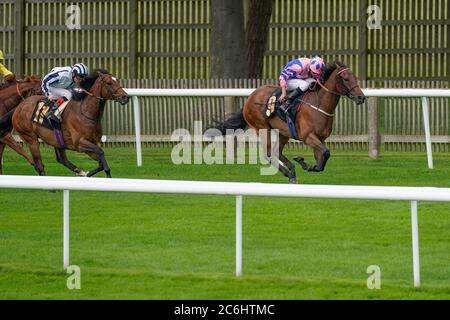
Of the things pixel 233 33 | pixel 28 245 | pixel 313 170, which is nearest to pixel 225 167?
pixel 313 170

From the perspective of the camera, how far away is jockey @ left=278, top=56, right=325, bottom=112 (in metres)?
14.2

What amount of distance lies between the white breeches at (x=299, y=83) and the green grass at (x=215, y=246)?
0.97 metres

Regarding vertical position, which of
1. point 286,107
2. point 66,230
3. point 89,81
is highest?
point 89,81

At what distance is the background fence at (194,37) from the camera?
70.5ft

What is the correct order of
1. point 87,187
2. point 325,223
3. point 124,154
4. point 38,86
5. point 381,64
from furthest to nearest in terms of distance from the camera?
1. point 381,64
2. point 124,154
3. point 38,86
4. point 325,223
5. point 87,187

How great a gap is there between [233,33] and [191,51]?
3.82 metres

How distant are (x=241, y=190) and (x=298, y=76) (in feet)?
19.8

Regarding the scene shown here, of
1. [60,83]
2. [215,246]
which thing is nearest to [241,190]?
[215,246]

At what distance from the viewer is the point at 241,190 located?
8.41 metres

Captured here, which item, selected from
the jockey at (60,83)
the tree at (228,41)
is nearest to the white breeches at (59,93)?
the jockey at (60,83)

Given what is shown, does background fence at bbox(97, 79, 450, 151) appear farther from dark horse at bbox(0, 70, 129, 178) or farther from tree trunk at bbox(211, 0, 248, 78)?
dark horse at bbox(0, 70, 129, 178)

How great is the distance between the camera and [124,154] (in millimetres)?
17281

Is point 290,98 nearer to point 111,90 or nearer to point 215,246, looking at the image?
point 111,90
